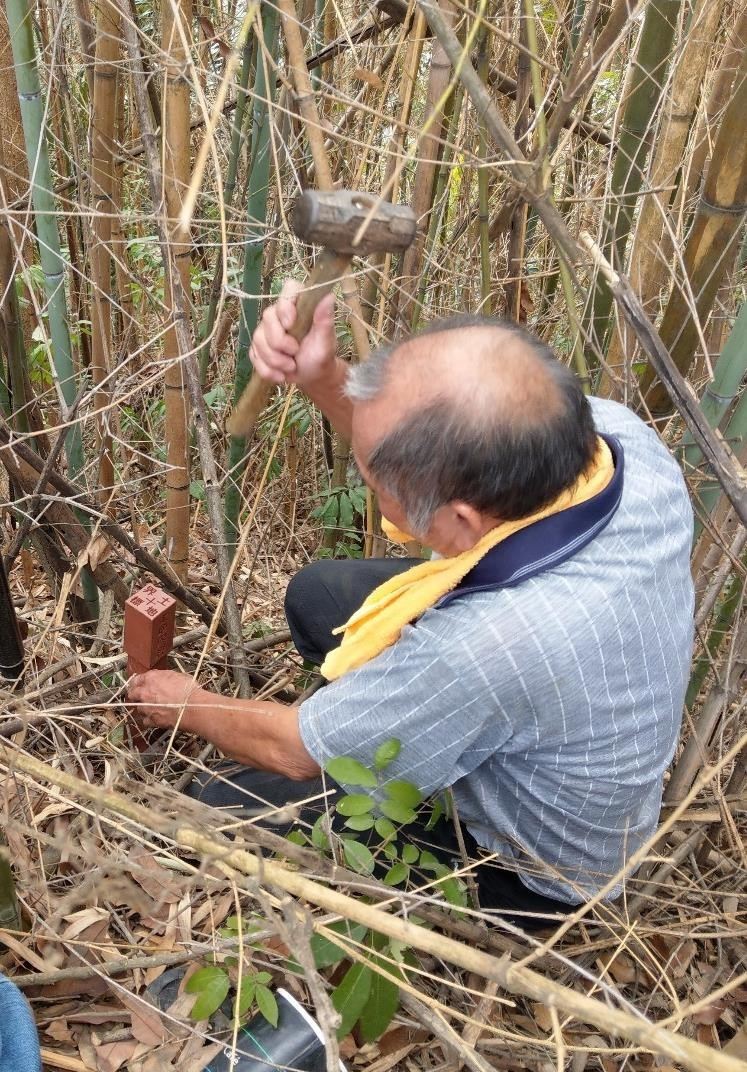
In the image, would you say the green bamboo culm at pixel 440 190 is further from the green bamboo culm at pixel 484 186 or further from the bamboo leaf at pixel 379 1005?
the bamboo leaf at pixel 379 1005

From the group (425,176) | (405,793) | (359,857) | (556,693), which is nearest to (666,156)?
(425,176)

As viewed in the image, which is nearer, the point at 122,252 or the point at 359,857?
the point at 359,857

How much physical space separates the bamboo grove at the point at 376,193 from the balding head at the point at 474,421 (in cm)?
22

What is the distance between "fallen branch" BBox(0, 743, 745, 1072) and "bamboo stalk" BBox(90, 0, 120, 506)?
2.82ft

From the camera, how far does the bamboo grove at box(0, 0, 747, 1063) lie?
1418 millimetres

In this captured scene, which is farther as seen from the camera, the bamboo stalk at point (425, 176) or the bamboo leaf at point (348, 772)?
the bamboo stalk at point (425, 176)

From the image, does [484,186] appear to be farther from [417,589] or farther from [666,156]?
[417,589]

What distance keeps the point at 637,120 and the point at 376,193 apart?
69 centimetres

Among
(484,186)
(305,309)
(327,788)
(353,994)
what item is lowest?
(327,788)

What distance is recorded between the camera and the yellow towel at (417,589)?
50.4 inches

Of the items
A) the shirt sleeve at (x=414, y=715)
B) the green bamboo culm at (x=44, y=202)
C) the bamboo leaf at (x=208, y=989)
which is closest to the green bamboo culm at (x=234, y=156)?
the green bamboo culm at (x=44, y=202)

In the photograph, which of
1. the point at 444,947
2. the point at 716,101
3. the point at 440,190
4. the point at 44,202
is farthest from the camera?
the point at 440,190

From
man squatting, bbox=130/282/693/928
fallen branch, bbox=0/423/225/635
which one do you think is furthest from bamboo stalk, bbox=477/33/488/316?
fallen branch, bbox=0/423/225/635

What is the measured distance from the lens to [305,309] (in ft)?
4.33
